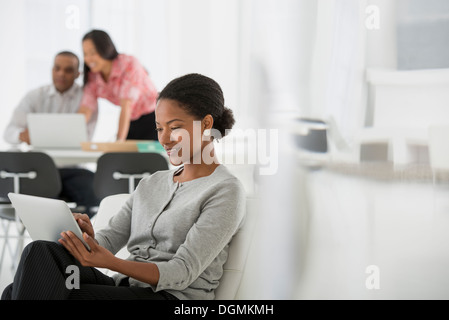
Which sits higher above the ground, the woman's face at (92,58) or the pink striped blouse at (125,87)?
the woman's face at (92,58)

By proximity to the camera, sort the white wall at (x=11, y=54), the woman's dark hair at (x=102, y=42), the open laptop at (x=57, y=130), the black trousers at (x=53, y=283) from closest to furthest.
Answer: the black trousers at (x=53, y=283) → the open laptop at (x=57, y=130) → the woman's dark hair at (x=102, y=42) → the white wall at (x=11, y=54)

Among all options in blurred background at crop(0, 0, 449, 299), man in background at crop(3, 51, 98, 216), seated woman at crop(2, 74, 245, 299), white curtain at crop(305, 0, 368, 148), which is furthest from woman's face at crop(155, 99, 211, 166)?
man in background at crop(3, 51, 98, 216)

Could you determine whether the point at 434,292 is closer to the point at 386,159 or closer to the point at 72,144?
the point at 386,159

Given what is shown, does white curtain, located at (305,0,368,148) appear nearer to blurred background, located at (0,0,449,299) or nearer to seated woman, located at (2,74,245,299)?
blurred background, located at (0,0,449,299)

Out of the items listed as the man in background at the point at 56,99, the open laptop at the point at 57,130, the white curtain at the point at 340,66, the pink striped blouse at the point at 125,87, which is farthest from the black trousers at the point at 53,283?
the man in background at the point at 56,99

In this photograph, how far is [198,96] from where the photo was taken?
1258 mm

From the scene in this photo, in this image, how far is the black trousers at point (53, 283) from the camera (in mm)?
1109

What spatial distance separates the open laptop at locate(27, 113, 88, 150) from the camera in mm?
2707

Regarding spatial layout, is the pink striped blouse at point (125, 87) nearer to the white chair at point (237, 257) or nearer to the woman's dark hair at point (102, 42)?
the woman's dark hair at point (102, 42)

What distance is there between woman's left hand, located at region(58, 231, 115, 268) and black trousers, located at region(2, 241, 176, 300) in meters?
0.04

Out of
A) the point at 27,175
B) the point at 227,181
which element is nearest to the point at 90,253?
the point at 227,181

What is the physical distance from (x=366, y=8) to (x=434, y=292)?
67cm

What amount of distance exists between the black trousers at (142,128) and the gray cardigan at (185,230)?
1.68 meters

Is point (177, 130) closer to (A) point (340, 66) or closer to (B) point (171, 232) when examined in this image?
(B) point (171, 232)
